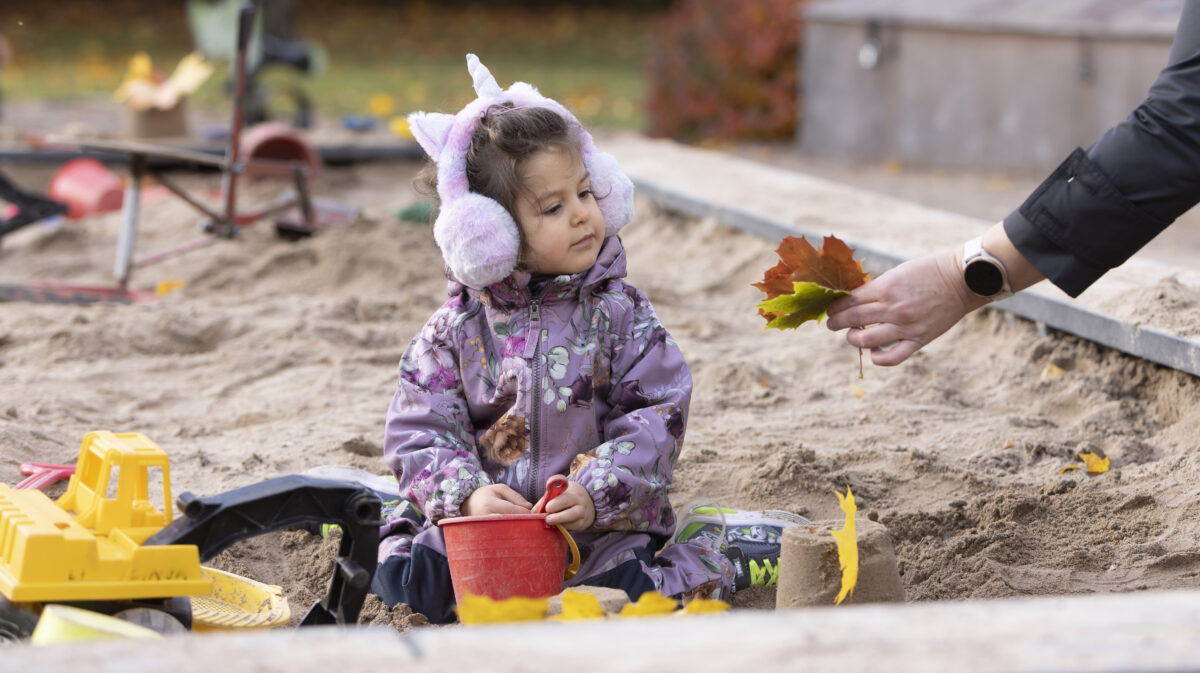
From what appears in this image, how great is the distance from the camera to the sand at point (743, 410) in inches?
107

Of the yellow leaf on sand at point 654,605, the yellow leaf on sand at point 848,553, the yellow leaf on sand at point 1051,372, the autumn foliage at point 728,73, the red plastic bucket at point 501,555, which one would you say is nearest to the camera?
the yellow leaf on sand at point 654,605

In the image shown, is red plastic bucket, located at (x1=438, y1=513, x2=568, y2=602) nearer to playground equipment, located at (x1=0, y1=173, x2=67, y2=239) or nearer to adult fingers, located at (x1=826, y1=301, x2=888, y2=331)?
adult fingers, located at (x1=826, y1=301, x2=888, y2=331)

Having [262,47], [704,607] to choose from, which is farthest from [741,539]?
[262,47]

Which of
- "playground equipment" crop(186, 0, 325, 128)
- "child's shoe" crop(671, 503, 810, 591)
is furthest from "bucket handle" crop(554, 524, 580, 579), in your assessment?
"playground equipment" crop(186, 0, 325, 128)

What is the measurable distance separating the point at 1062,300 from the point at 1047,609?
7.69 ft

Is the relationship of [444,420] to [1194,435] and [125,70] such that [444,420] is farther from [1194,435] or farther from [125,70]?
[125,70]

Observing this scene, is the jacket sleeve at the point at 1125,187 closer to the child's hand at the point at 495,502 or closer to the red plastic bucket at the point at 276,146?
the child's hand at the point at 495,502

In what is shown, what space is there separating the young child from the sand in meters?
0.24

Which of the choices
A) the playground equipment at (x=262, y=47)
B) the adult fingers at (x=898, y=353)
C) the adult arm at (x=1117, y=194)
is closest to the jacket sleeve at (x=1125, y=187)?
the adult arm at (x=1117, y=194)

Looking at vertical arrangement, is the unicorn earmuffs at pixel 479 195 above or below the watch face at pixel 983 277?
above

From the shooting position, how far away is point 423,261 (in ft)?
17.6

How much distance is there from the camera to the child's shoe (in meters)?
2.62

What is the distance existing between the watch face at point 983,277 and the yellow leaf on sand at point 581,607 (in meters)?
1.02

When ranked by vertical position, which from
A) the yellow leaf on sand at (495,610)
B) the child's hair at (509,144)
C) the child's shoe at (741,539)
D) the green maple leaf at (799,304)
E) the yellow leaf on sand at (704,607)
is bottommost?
the child's shoe at (741,539)
